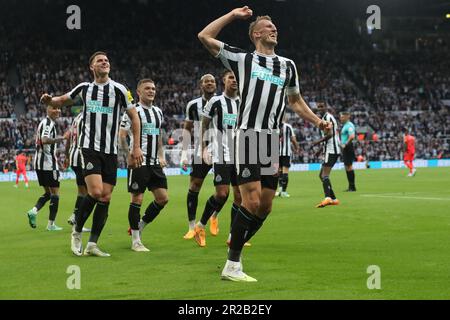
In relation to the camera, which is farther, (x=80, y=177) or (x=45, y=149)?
(x=45, y=149)

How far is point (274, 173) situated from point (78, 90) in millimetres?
3069

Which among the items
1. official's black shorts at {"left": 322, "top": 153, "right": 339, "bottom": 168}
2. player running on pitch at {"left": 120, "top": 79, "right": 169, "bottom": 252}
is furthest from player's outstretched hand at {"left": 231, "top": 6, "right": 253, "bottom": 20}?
official's black shorts at {"left": 322, "top": 153, "right": 339, "bottom": 168}

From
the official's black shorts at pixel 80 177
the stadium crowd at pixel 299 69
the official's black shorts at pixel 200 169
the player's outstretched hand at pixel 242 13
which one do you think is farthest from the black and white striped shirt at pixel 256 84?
the stadium crowd at pixel 299 69

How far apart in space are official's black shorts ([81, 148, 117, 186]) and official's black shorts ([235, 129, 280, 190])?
2388mm

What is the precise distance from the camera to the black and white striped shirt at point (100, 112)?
899 cm

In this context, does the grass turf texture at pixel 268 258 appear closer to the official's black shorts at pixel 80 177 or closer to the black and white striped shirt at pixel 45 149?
the official's black shorts at pixel 80 177

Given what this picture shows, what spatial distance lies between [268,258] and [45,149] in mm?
6198

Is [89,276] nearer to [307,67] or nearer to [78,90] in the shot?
[78,90]

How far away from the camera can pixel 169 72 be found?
48812 mm

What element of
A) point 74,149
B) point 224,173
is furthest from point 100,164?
point 74,149

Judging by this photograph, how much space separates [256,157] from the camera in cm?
716

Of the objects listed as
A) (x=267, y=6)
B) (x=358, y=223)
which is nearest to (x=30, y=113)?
(x=267, y=6)

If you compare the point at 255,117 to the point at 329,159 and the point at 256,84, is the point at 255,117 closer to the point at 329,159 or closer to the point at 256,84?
→ the point at 256,84
